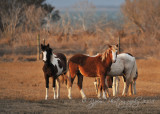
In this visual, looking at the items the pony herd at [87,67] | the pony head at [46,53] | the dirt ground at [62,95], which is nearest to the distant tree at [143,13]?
the dirt ground at [62,95]

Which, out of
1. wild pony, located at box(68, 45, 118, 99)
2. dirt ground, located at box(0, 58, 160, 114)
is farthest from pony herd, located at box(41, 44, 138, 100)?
dirt ground, located at box(0, 58, 160, 114)

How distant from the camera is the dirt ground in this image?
1003 cm

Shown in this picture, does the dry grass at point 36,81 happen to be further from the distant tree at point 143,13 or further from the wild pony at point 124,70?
the distant tree at point 143,13

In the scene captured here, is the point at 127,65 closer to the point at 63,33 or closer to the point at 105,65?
the point at 105,65

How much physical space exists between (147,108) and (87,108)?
1730 millimetres

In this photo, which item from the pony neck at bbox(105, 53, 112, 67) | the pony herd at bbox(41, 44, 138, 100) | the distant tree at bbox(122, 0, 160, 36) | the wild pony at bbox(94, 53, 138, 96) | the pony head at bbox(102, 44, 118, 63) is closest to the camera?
the pony head at bbox(102, 44, 118, 63)

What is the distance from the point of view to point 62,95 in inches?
593

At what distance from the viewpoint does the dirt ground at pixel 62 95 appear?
10.0 meters

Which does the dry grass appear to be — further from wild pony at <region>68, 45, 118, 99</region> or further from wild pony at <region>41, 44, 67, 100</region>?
wild pony at <region>68, 45, 118, 99</region>

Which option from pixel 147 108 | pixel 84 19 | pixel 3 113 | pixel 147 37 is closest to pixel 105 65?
pixel 147 108

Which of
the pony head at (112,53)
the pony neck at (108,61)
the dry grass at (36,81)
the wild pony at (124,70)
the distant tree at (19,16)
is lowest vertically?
the dry grass at (36,81)

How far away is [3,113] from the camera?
29.9 feet

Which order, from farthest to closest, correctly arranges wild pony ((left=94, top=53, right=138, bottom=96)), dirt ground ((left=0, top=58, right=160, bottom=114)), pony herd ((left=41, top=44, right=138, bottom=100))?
wild pony ((left=94, top=53, right=138, bottom=96)) → pony herd ((left=41, top=44, right=138, bottom=100)) → dirt ground ((left=0, top=58, right=160, bottom=114))

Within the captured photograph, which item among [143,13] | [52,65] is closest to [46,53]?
[52,65]
